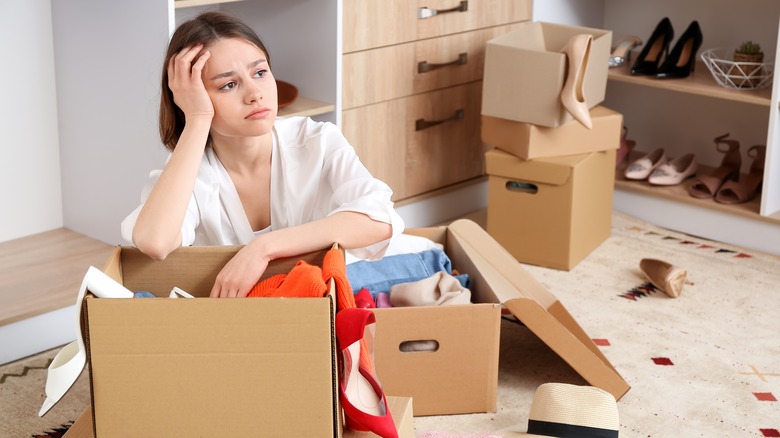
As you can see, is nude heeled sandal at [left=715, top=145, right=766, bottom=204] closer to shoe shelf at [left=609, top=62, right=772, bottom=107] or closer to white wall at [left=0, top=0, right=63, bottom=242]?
shoe shelf at [left=609, top=62, right=772, bottom=107]

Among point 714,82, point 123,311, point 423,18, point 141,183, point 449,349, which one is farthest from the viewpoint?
point 714,82

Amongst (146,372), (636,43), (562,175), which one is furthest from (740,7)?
(146,372)

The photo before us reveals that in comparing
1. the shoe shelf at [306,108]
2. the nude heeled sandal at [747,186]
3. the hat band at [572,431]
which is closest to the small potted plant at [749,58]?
the nude heeled sandal at [747,186]

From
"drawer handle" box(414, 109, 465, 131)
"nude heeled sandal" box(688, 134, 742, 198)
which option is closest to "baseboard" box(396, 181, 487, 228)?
"drawer handle" box(414, 109, 465, 131)

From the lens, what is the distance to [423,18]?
2.85 metres

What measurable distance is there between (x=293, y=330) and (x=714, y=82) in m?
2.44

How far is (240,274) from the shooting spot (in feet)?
3.99

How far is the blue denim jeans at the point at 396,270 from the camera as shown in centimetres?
210

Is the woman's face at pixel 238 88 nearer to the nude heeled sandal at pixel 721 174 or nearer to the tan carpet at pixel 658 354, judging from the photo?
the tan carpet at pixel 658 354

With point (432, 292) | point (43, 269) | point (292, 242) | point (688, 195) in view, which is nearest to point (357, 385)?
point (292, 242)

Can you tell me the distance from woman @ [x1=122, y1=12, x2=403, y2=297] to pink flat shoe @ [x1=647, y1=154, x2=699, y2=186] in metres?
1.84

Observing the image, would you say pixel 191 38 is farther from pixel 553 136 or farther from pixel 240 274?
pixel 553 136

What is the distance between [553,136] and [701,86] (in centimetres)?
62

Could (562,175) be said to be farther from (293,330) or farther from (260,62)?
(293,330)
